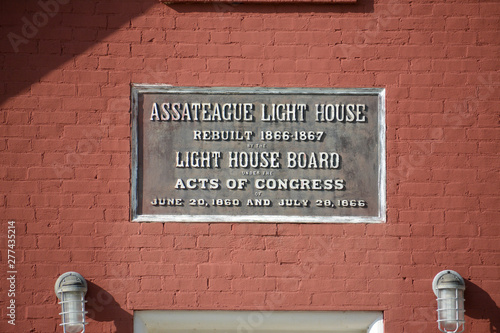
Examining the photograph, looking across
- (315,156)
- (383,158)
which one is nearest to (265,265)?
(315,156)

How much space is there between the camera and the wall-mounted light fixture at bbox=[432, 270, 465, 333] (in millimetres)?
4375

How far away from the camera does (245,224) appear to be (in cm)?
461

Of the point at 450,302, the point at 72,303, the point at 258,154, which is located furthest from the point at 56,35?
the point at 450,302

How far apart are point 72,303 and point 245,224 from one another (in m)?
1.40

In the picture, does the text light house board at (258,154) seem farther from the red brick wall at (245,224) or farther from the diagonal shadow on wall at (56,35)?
the diagonal shadow on wall at (56,35)

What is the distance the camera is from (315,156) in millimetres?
4676

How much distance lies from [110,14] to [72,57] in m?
0.45

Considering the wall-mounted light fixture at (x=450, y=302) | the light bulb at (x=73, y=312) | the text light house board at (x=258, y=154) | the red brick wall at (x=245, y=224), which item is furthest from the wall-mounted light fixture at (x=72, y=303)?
the wall-mounted light fixture at (x=450, y=302)

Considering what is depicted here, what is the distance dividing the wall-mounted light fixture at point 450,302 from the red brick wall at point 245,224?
0.15m

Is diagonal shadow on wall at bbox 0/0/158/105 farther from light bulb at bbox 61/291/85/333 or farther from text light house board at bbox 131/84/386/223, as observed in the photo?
light bulb at bbox 61/291/85/333

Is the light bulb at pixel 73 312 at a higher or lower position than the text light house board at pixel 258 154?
lower

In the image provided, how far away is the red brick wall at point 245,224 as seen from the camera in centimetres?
457

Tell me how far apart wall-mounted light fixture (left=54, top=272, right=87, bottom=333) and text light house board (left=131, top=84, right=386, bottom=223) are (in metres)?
0.67

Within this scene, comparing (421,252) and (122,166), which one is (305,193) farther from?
(122,166)
